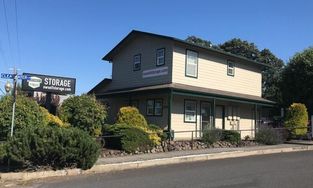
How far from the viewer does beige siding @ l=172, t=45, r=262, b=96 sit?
26.1 metres

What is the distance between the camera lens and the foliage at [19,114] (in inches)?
701

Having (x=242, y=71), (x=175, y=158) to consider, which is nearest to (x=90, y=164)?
(x=175, y=158)

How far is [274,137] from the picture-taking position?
26.0 metres

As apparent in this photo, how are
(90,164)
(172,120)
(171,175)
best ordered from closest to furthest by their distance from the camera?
(171,175) → (90,164) → (172,120)

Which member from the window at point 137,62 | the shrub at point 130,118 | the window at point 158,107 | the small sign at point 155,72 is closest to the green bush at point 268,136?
the window at point 158,107

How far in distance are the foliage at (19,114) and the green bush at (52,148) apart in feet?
10.1

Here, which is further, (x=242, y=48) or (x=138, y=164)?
(x=242, y=48)

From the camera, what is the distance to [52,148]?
1445cm

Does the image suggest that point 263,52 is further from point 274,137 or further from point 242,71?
point 274,137

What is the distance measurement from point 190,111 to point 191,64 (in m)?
2.83

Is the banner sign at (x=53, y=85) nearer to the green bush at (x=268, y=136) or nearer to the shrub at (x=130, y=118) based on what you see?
the shrub at (x=130, y=118)

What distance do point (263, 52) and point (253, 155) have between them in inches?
1644

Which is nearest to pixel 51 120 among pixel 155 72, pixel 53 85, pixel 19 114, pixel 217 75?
pixel 19 114

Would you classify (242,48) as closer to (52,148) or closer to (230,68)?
(230,68)
